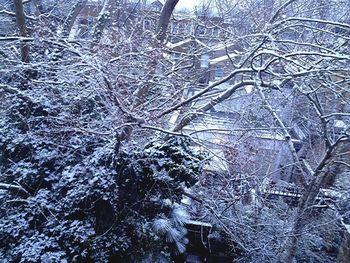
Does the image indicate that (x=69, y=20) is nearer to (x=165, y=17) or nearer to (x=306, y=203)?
(x=165, y=17)

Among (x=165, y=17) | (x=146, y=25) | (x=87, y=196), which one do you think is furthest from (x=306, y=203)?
(x=146, y=25)

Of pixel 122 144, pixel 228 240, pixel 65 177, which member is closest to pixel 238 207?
pixel 228 240

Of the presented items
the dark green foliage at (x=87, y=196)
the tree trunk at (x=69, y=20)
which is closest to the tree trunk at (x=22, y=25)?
the tree trunk at (x=69, y=20)

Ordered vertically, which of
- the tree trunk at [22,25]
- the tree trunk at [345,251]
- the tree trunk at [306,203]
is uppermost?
the tree trunk at [22,25]

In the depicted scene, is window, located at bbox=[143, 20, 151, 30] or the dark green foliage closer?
the dark green foliage

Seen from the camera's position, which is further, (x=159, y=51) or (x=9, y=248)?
(x=159, y=51)

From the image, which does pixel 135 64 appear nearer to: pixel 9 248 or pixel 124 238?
pixel 124 238

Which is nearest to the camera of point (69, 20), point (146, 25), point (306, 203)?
point (306, 203)

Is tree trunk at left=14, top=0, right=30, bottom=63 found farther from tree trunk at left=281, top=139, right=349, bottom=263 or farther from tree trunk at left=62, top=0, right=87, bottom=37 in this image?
tree trunk at left=281, top=139, right=349, bottom=263

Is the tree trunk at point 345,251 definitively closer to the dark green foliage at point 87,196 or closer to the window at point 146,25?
the dark green foliage at point 87,196

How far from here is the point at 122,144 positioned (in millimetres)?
5270

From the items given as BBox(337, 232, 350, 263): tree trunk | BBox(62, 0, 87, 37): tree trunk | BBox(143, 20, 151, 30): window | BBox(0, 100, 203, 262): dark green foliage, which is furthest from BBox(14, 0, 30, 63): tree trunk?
BBox(337, 232, 350, 263): tree trunk

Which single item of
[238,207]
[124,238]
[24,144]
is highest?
[24,144]

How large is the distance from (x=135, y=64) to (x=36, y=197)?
307 centimetres
